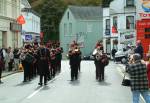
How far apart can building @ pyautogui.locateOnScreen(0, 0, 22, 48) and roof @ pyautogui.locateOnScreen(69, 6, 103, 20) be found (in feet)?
154

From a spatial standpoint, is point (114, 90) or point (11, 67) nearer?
point (114, 90)

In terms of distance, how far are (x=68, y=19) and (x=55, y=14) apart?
24.4 feet

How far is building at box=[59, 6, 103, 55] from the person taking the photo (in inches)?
3716

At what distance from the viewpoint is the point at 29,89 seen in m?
22.2

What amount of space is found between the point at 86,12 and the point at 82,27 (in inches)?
136

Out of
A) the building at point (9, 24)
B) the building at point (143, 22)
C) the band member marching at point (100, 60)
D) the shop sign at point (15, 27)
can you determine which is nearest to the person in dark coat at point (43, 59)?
the band member marching at point (100, 60)

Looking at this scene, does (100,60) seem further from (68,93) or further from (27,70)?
(68,93)

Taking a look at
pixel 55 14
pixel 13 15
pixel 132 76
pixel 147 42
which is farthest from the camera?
pixel 55 14

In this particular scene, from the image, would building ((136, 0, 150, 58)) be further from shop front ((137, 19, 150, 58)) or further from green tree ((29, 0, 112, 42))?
green tree ((29, 0, 112, 42))

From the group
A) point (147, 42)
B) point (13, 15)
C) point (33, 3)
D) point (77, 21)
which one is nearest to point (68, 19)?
point (77, 21)

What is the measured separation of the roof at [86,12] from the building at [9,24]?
1854 inches

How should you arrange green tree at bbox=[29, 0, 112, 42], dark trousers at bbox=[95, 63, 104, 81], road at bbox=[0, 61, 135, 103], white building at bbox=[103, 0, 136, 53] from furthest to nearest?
1. green tree at bbox=[29, 0, 112, 42]
2. white building at bbox=[103, 0, 136, 53]
3. dark trousers at bbox=[95, 63, 104, 81]
4. road at bbox=[0, 61, 135, 103]

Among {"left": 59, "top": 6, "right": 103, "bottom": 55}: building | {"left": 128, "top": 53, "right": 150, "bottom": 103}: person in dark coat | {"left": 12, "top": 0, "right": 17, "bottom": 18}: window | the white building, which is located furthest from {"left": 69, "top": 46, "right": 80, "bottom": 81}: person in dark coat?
{"left": 59, "top": 6, "right": 103, "bottom": 55}: building

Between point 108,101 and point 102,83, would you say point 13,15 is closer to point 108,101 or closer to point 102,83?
point 102,83
